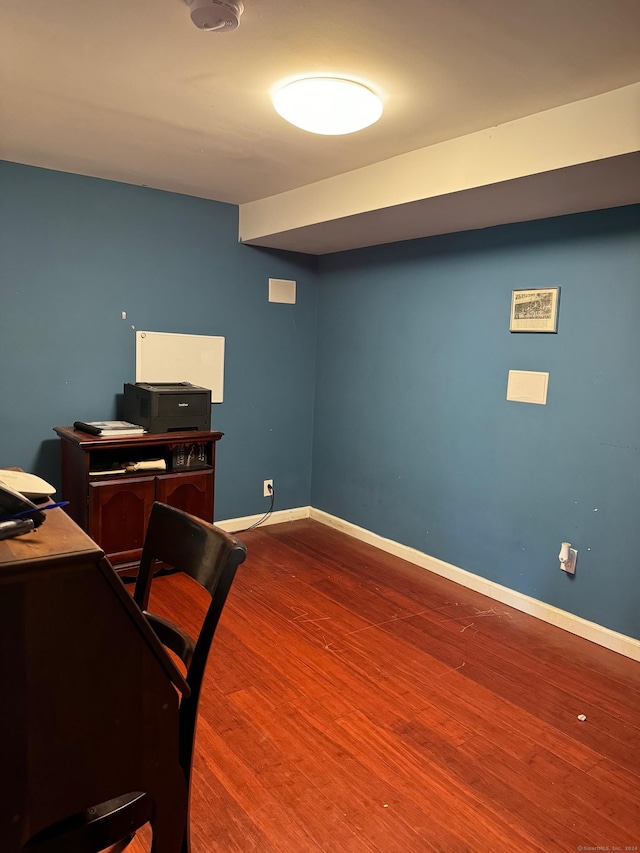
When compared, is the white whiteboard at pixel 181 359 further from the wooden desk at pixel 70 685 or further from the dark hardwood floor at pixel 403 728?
the wooden desk at pixel 70 685

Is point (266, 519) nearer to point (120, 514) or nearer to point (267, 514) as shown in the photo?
point (267, 514)

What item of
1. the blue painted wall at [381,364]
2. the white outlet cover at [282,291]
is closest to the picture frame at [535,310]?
the blue painted wall at [381,364]

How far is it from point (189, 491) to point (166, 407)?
52 centimetres

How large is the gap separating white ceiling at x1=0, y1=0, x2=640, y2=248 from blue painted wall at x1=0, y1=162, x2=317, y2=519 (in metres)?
0.56

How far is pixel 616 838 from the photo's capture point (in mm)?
1722

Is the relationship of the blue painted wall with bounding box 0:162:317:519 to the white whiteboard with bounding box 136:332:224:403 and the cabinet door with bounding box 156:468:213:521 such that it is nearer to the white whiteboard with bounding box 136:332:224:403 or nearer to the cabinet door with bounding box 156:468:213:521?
the white whiteboard with bounding box 136:332:224:403

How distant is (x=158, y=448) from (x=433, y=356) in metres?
1.78

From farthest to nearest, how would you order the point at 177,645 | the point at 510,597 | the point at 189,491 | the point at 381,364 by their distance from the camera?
the point at 381,364 → the point at 189,491 → the point at 510,597 → the point at 177,645

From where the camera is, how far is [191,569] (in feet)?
4.62

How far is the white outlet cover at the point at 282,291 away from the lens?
4328 mm

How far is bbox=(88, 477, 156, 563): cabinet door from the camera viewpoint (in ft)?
10.4

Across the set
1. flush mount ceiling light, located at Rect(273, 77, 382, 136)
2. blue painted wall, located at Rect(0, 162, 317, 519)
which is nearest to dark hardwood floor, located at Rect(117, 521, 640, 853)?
blue painted wall, located at Rect(0, 162, 317, 519)

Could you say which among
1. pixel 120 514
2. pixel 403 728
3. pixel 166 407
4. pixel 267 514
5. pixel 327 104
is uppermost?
pixel 327 104

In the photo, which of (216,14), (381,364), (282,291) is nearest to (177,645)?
(216,14)
